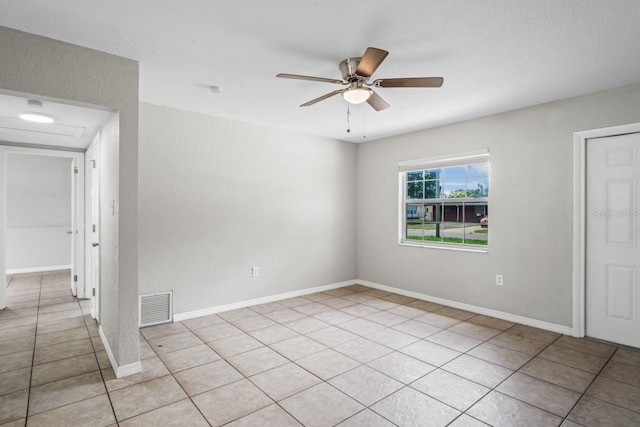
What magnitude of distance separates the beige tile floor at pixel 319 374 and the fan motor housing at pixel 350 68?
2.25 m

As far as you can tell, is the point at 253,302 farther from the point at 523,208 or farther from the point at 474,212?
the point at 523,208

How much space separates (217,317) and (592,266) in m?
4.02

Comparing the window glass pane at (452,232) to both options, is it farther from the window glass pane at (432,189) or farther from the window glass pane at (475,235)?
→ the window glass pane at (432,189)

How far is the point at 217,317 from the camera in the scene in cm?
393

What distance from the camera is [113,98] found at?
2465 millimetres

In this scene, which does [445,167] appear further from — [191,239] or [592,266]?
[191,239]

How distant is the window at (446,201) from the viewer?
4.20 m

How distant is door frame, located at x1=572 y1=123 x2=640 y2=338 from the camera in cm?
329

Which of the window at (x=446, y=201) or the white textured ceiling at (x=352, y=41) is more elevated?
the white textured ceiling at (x=352, y=41)

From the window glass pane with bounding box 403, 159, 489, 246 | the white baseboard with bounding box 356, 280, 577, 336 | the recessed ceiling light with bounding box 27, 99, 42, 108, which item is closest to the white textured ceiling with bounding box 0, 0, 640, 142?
the recessed ceiling light with bounding box 27, 99, 42, 108

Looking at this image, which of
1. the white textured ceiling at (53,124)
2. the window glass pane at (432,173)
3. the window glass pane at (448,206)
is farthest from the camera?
the window glass pane at (432,173)

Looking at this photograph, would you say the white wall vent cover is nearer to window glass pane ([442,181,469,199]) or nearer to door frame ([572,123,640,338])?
window glass pane ([442,181,469,199])

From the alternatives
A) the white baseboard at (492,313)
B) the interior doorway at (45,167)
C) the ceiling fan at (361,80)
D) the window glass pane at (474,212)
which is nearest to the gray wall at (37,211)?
the interior doorway at (45,167)

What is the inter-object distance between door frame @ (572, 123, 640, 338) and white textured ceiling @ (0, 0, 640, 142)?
55cm
